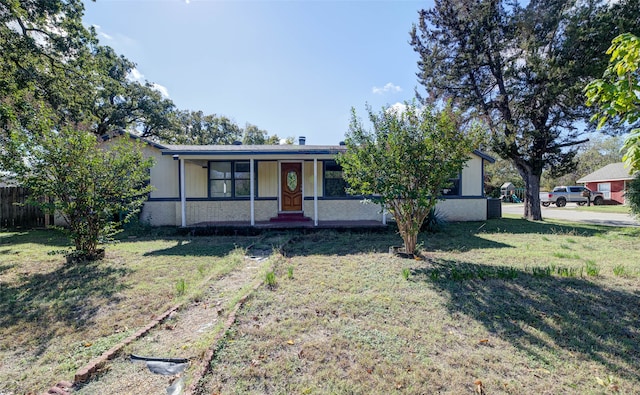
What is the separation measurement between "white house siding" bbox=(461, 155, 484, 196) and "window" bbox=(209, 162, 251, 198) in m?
8.87

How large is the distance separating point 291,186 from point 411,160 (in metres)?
6.26

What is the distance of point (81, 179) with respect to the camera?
215 inches

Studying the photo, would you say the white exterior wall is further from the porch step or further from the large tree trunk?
the large tree trunk

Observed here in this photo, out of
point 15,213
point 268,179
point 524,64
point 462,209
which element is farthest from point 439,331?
point 15,213

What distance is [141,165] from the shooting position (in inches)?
235

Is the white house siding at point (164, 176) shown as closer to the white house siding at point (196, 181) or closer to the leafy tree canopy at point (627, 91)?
the white house siding at point (196, 181)

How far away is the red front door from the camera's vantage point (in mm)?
10883

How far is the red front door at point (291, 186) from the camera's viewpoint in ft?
35.7

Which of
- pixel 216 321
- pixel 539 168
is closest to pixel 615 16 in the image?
pixel 539 168

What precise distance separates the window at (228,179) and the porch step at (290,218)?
147cm

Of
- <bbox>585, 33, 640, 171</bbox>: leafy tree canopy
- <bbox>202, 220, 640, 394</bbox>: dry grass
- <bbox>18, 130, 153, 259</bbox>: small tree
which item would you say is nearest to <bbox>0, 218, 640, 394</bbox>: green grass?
<bbox>202, 220, 640, 394</bbox>: dry grass

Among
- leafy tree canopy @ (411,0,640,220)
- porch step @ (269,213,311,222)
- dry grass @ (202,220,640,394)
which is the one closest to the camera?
dry grass @ (202,220,640,394)

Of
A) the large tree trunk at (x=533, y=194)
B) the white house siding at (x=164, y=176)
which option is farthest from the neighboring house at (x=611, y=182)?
the white house siding at (x=164, y=176)

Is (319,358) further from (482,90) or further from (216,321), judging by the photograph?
(482,90)
